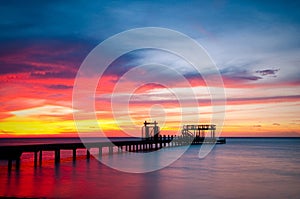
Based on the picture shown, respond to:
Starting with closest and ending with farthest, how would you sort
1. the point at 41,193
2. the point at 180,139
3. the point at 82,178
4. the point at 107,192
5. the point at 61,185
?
the point at 41,193 → the point at 107,192 → the point at 61,185 → the point at 82,178 → the point at 180,139

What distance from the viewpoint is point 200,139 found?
85.0m

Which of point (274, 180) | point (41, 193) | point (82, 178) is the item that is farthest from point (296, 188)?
point (41, 193)

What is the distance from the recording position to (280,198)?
1844 cm

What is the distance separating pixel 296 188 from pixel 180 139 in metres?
59.8

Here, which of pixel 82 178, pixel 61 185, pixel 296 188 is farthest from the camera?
pixel 82 178

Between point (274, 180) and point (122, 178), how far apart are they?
34.9ft

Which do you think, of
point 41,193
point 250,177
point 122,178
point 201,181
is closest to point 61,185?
point 41,193

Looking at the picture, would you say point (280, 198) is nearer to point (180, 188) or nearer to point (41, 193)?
point (180, 188)

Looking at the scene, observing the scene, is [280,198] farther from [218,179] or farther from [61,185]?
[61,185]

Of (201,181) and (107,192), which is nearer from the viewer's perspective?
(107,192)

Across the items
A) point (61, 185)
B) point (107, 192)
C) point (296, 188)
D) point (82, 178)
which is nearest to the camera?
point (107, 192)

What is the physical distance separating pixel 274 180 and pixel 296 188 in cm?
322

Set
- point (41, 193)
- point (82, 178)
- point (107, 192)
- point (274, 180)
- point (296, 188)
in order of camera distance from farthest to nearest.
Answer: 1. point (274, 180)
2. point (82, 178)
3. point (296, 188)
4. point (107, 192)
5. point (41, 193)

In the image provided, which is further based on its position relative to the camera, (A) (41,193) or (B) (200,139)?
(B) (200,139)
